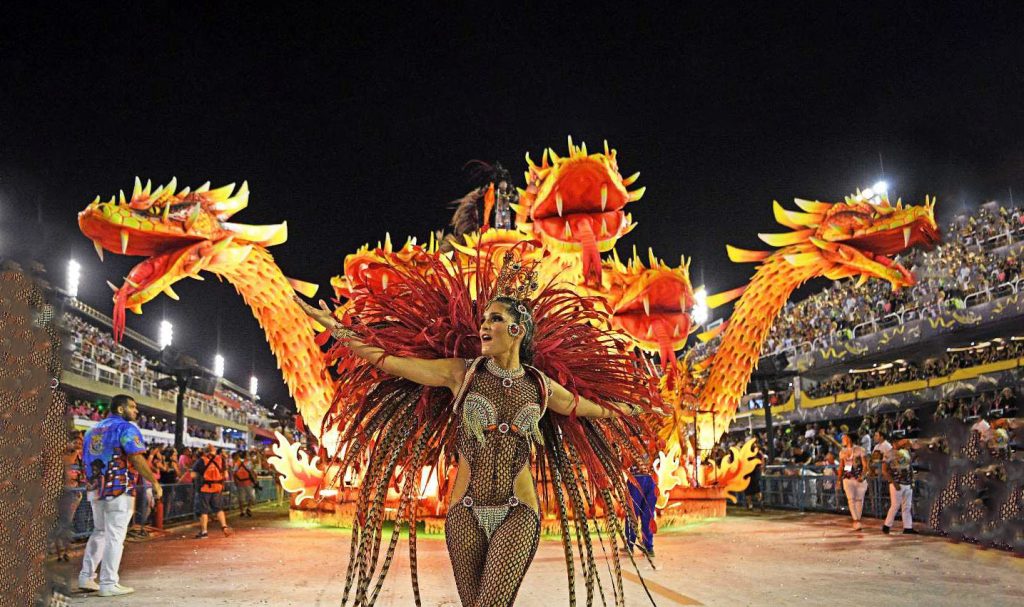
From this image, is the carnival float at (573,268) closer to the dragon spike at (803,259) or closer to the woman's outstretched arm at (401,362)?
the dragon spike at (803,259)

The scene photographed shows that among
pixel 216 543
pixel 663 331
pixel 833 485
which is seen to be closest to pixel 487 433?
pixel 216 543

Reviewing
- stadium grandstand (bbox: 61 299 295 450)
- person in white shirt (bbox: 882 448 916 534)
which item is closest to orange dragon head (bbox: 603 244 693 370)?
person in white shirt (bbox: 882 448 916 534)

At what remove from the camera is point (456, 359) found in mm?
3160

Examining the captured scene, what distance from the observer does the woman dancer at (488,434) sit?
117 inches

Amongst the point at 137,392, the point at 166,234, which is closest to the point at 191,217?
the point at 166,234

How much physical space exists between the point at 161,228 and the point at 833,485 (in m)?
11.5

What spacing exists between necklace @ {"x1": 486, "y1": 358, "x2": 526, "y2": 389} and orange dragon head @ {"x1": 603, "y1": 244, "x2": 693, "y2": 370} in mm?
8508

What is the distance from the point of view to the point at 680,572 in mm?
7027

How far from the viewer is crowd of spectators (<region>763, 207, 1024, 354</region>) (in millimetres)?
19391

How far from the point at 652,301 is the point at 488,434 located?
29.1 ft

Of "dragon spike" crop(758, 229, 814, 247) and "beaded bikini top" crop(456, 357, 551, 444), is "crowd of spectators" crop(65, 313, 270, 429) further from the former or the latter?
"beaded bikini top" crop(456, 357, 551, 444)

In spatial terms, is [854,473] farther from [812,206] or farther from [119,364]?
[119,364]

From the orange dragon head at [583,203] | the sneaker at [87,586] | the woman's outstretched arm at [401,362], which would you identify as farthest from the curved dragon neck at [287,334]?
the woman's outstretched arm at [401,362]

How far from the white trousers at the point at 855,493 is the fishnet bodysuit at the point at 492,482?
9725 mm
